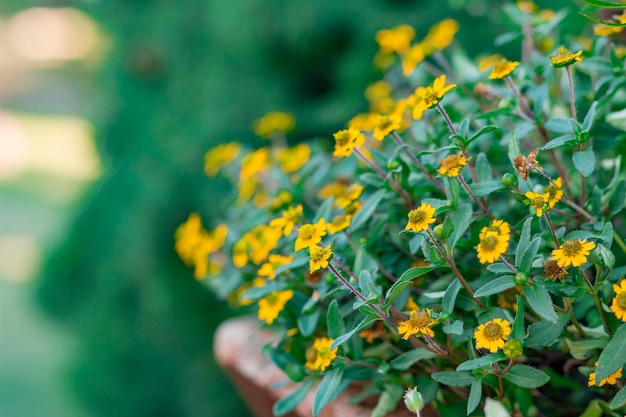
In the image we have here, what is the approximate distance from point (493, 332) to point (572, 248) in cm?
8

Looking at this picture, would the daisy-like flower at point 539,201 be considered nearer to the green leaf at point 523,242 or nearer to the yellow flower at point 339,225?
the green leaf at point 523,242

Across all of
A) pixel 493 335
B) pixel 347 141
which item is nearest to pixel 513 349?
pixel 493 335

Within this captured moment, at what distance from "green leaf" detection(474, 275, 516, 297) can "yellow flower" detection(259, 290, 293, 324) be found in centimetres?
18

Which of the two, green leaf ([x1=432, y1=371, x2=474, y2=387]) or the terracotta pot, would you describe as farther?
the terracotta pot

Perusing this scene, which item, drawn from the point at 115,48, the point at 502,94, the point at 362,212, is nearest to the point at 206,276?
the point at 362,212

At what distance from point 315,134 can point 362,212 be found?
0.79 m

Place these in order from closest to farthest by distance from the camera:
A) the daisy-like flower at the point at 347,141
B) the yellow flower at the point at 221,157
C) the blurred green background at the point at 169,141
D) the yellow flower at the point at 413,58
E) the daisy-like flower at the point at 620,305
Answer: the daisy-like flower at the point at 620,305, the daisy-like flower at the point at 347,141, the yellow flower at the point at 413,58, the yellow flower at the point at 221,157, the blurred green background at the point at 169,141

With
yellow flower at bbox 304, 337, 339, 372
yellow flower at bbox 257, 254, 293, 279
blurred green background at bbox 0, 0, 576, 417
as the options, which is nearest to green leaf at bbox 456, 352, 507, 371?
yellow flower at bbox 304, 337, 339, 372

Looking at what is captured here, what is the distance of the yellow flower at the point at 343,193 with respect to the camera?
628 mm

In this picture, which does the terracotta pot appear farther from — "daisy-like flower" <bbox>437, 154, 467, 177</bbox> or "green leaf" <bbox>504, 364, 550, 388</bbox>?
"daisy-like flower" <bbox>437, 154, 467, 177</bbox>

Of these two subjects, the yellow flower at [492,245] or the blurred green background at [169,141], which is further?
the blurred green background at [169,141]

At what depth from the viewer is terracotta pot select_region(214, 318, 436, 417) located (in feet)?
2.13

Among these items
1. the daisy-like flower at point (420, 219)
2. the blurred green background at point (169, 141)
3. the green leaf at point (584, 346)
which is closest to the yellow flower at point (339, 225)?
the daisy-like flower at point (420, 219)

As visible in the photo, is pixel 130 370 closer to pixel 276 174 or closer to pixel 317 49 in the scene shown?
pixel 317 49
